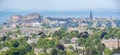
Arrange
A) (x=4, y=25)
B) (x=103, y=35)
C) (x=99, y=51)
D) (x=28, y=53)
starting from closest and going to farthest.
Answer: (x=28, y=53), (x=99, y=51), (x=103, y=35), (x=4, y=25)

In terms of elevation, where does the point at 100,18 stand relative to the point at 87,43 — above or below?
below

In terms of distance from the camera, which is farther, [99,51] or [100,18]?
[100,18]

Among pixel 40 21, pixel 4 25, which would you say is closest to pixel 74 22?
pixel 40 21

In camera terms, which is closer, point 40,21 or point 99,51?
point 99,51

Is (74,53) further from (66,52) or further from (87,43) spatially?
(87,43)

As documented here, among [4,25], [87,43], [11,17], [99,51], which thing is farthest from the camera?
[11,17]

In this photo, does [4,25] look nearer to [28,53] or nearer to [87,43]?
[87,43]

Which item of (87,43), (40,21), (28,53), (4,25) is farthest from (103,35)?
(40,21)

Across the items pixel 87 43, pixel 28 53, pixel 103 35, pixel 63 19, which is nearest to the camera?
pixel 28 53

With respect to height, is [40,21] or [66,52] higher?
[66,52]
